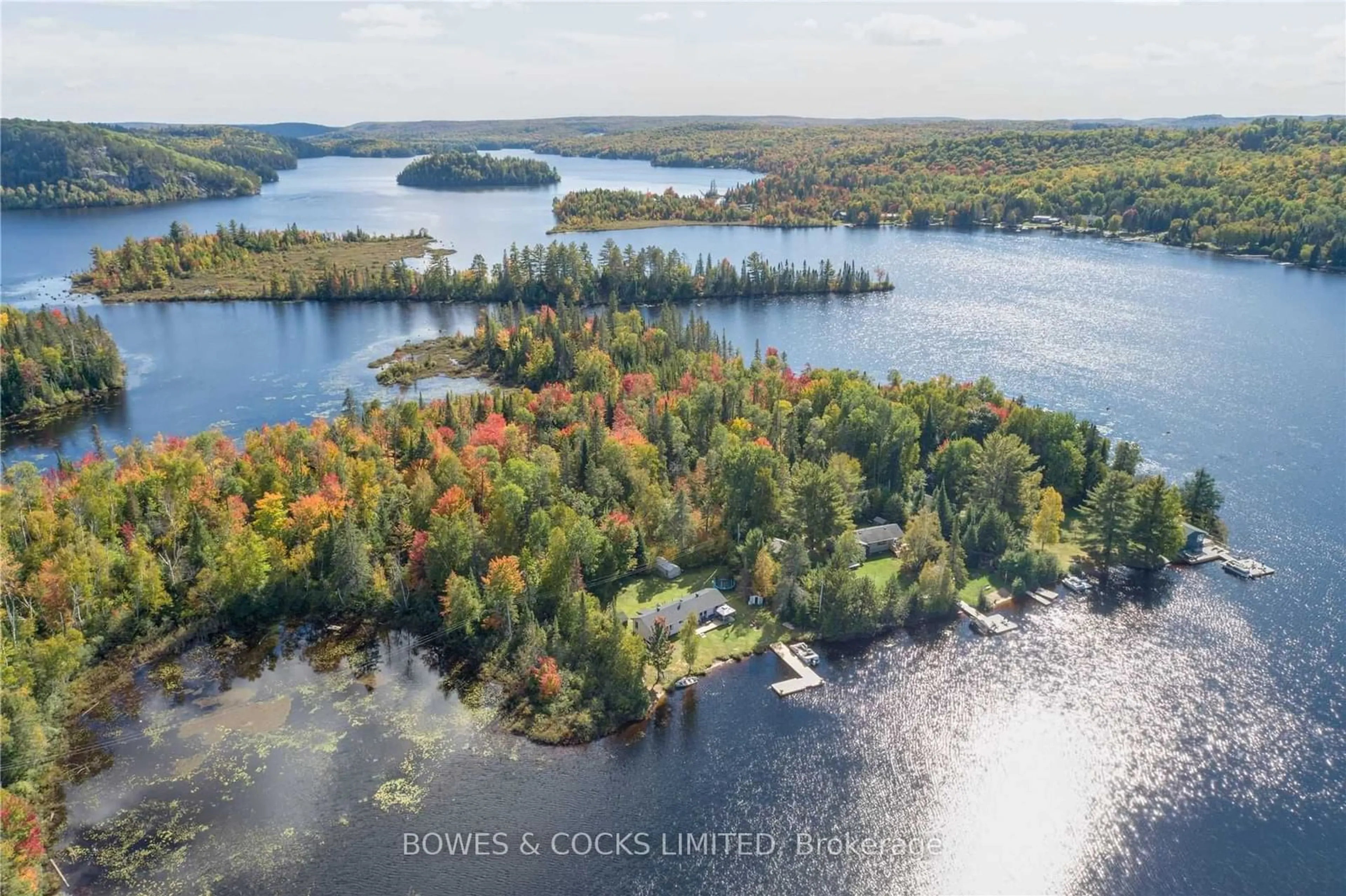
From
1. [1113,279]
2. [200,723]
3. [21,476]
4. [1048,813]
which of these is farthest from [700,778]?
[1113,279]

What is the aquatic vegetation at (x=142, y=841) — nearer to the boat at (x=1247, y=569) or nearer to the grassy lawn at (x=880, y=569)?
the grassy lawn at (x=880, y=569)

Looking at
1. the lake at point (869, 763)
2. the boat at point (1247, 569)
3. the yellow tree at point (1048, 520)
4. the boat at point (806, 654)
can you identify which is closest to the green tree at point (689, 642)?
the lake at point (869, 763)

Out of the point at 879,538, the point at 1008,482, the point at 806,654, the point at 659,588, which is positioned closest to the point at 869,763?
the point at 806,654

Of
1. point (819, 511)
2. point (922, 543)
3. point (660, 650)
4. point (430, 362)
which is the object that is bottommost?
point (660, 650)

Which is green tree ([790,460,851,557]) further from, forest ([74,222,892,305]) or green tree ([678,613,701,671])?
forest ([74,222,892,305])

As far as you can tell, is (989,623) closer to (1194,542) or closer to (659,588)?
(1194,542)

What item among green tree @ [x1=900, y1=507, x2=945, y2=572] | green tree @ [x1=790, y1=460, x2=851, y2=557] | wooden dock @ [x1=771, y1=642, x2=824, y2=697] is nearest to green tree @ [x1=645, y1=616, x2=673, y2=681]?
wooden dock @ [x1=771, y1=642, x2=824, y2=697]

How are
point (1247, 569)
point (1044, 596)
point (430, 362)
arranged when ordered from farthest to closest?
point (430, 362) → point (1247, 569) → point (1044, 596)
